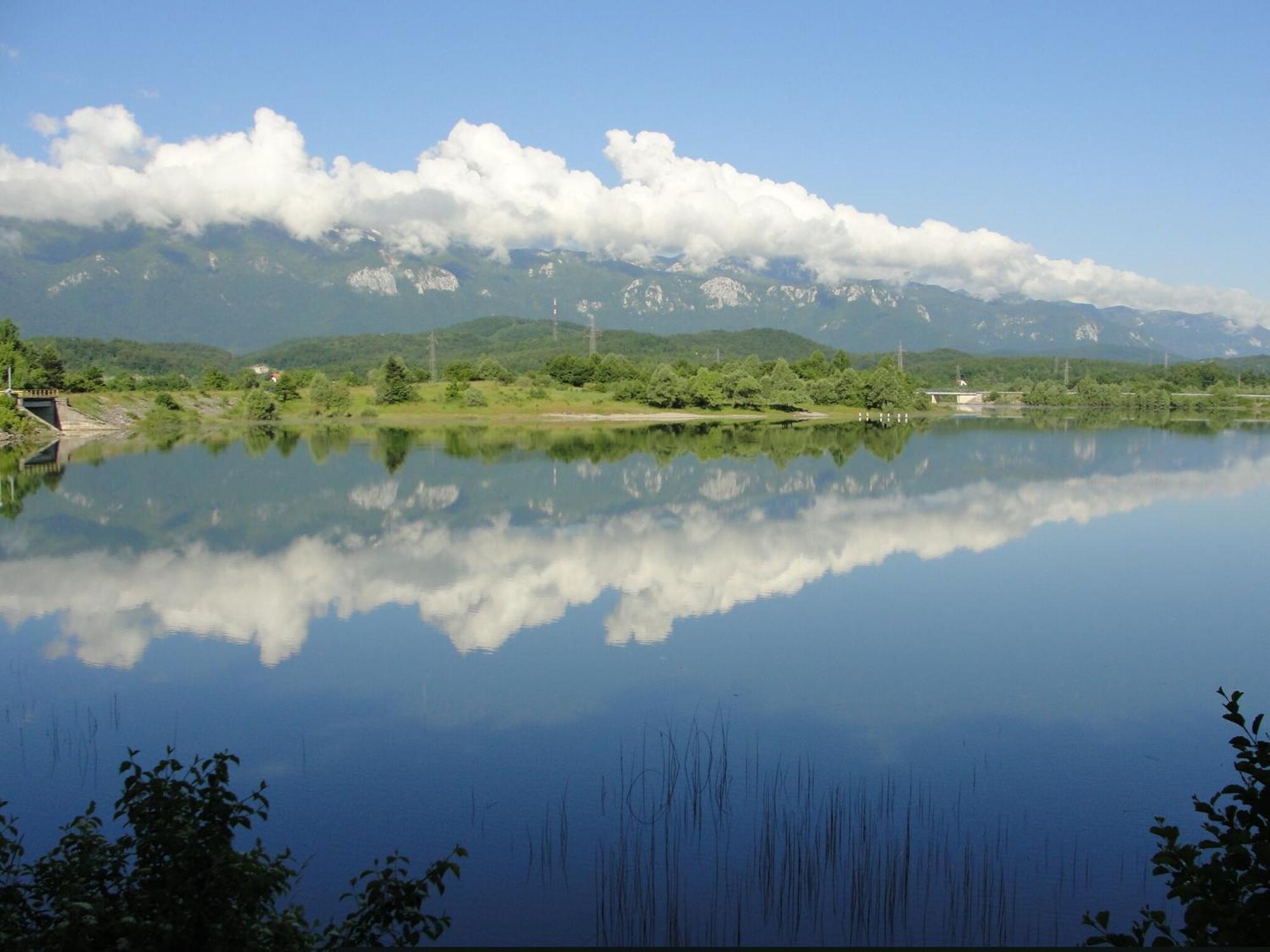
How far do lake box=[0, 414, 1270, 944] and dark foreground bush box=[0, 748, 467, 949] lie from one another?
2363 mm

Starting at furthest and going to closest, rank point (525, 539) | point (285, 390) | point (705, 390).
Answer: point (705, 390), point (285, 390), point (525, 539)

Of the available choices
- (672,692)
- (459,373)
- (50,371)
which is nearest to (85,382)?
(50,371)

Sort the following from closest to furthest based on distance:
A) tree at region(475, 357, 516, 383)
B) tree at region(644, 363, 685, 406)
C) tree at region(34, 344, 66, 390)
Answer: tree at region(34, 344, 66, 390), tree at region(644, 363, 685, 406), tree at region(475, 357, 516, 383)

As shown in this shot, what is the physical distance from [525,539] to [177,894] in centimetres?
1975

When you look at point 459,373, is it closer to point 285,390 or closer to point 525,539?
point 285,390

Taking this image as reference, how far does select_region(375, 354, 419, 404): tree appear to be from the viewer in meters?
89.2

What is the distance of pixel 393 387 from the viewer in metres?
89.6

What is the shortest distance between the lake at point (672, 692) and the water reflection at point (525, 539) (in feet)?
0.49

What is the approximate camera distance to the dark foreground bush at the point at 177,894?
4570mm

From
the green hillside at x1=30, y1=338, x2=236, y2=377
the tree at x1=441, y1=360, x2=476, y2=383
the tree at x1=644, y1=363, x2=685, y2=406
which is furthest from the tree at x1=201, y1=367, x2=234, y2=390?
the tree at x1=644, y1=363, x2=685, y2=406

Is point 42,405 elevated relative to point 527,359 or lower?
lower

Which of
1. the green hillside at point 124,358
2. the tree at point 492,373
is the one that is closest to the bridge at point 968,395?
the tree at point 492,373

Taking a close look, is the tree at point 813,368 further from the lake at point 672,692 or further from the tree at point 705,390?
Result: the lake at point 672,692

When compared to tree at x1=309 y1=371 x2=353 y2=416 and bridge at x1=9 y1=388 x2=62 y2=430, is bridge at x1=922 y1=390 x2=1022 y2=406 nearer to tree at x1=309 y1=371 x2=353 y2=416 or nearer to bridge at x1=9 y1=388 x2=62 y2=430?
tree at x1=309 y1=371 x2=353 y2=416
